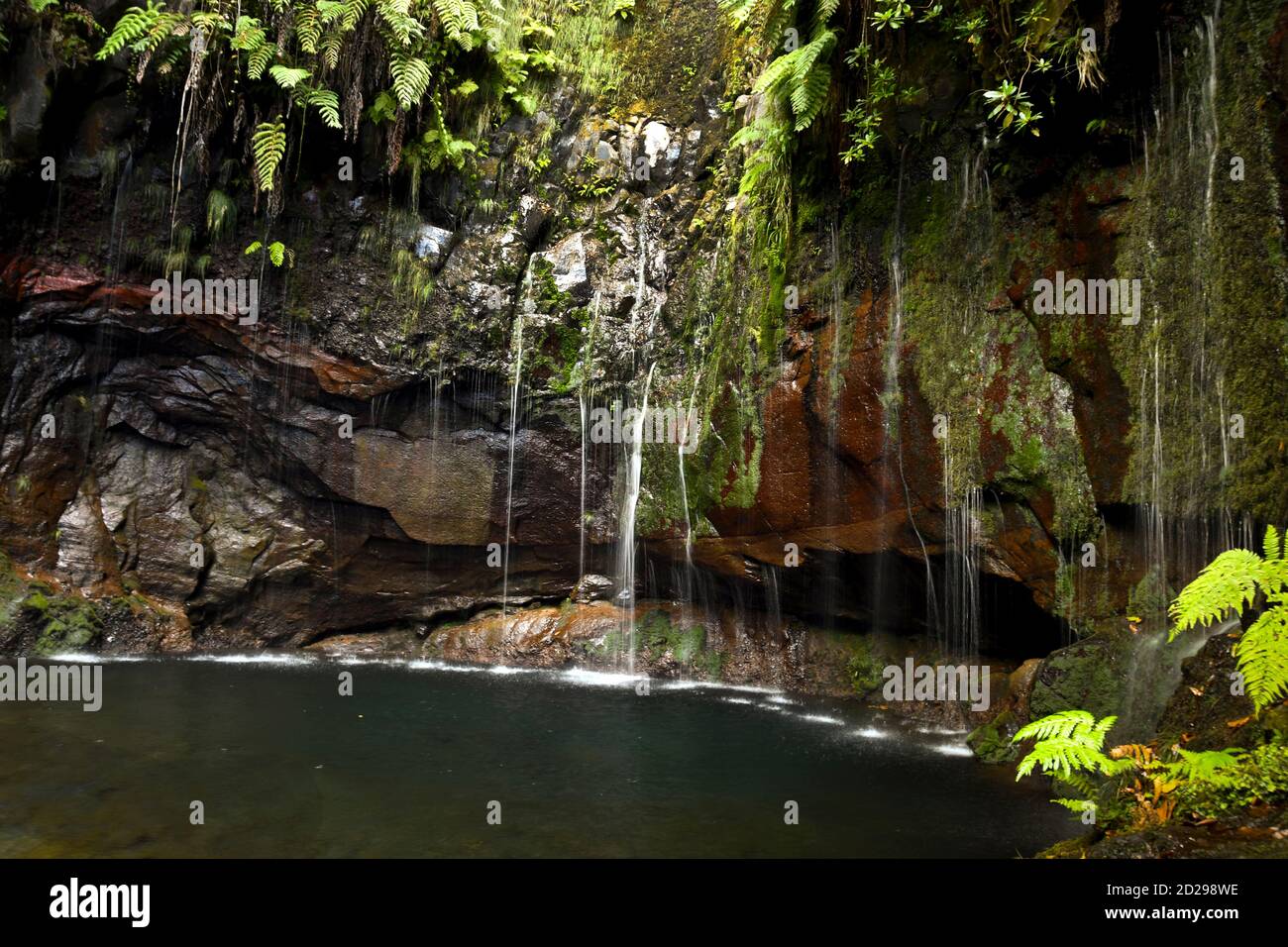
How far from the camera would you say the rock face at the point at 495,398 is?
9.57 meters

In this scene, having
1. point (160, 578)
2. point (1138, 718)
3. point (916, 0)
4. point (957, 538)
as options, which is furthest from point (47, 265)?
point (1138, 718)

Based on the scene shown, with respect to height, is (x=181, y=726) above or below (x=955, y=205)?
below

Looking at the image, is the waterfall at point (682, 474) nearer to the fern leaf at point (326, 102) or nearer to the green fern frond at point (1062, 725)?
the fern leaf at point (326, 102)

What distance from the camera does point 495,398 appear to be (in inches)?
474

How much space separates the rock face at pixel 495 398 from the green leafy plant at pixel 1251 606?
428 centimetres

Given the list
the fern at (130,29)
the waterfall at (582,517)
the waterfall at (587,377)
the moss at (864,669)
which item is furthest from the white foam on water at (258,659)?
the fern at (130,29)

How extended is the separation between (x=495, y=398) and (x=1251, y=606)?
376 inches

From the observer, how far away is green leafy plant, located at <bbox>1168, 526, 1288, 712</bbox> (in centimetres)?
396

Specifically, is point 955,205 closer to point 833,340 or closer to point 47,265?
point 833,340

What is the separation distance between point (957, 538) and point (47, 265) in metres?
12.5

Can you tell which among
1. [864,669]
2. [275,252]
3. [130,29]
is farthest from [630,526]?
[130,29]
